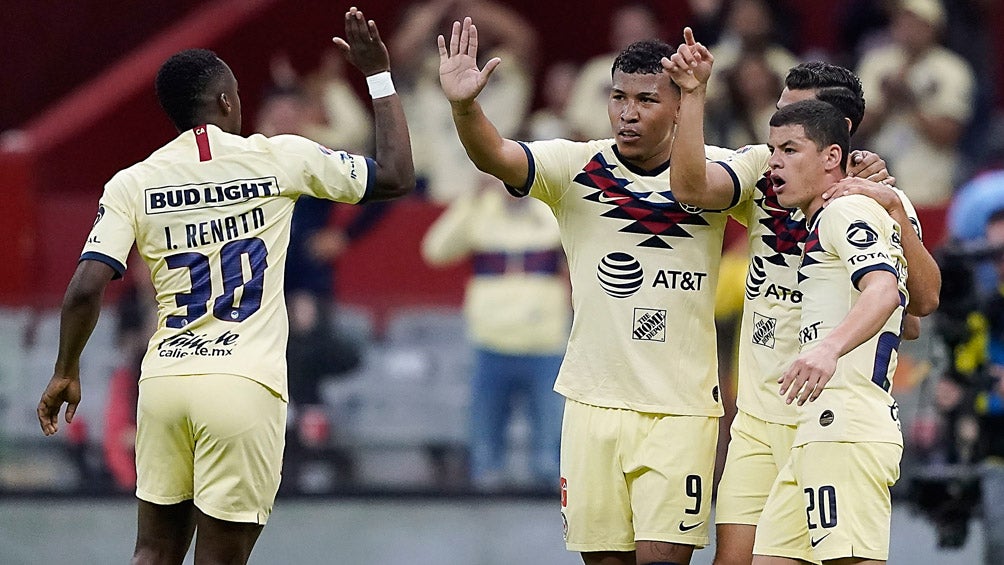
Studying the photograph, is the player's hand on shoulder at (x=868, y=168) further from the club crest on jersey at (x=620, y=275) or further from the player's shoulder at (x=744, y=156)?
the club crest on jersey at (x=620, y=275)

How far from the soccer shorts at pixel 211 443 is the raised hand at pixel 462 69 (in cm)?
127

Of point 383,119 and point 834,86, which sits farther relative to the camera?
point 383,119

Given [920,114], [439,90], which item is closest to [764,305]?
[920,114]

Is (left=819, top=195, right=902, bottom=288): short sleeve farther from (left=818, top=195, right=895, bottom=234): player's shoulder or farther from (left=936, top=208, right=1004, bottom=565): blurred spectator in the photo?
(left=936, top=208, right=1004, bottom=565): blurred spectator

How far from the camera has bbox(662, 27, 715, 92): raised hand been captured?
232 inches

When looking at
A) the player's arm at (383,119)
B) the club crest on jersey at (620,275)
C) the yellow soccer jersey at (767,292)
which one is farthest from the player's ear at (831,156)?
the player's arm at (383,119)

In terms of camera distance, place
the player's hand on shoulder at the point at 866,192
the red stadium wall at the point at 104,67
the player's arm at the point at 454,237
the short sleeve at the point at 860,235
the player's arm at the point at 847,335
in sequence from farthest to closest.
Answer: the red stadium wall at the point at 104,67
the player's arm at the point at 454,237
the player's hand on shoulder at the point at 866,192
the short sleeve at the point at 860,235
the player's arm at the point at 847,335

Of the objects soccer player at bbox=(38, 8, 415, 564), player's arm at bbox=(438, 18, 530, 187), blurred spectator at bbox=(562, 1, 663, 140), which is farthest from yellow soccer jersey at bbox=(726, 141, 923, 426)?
blurred spectator at bbox=(562, 1, 663, 140)

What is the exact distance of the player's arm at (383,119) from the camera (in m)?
6.43

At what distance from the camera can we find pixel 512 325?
10.5m

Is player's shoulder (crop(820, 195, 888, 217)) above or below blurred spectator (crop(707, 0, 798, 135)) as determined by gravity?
below

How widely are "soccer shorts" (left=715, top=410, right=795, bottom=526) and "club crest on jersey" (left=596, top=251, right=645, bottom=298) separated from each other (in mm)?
641

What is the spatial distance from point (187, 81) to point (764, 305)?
225 centimetres

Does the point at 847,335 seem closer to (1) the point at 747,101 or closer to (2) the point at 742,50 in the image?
(1) the point at 747,101
